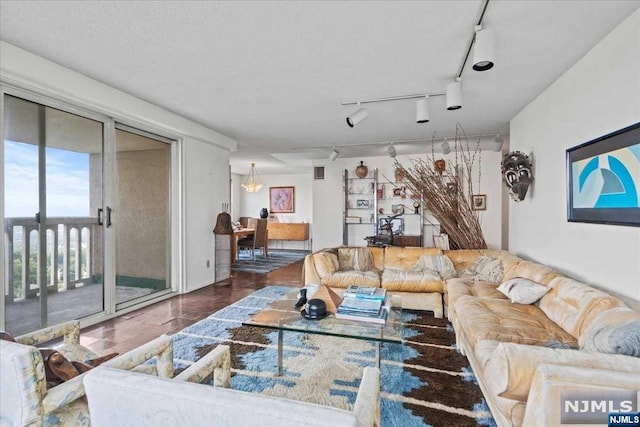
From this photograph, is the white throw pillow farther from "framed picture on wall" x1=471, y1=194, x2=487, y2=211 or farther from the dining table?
the dining table

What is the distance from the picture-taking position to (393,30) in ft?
6.75

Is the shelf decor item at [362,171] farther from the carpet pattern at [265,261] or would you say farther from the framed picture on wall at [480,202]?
the carpet pattern at [265,261]

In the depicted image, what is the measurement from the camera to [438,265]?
364cm

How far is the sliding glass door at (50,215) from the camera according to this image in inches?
99.3

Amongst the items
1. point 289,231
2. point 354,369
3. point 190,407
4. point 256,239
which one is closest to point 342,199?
point 256,239

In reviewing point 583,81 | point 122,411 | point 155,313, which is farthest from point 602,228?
point 155,313

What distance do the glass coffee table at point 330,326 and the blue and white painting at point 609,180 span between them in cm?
158

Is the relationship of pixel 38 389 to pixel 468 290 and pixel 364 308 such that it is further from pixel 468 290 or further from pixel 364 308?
pixel 468 290

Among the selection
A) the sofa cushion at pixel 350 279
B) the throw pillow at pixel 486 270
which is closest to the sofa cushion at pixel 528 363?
the throw pillow at pixel 486 270

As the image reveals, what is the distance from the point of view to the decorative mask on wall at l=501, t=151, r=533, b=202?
3344 millimetres

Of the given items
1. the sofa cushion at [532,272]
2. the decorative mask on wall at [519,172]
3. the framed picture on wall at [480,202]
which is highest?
the decorative mask on wall at [519,172]

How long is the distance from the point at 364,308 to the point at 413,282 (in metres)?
1.32

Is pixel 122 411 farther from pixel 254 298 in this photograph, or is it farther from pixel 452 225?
pixel 452 225

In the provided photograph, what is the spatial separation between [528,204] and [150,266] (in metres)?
4.54
